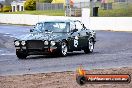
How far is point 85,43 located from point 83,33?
0.38 m

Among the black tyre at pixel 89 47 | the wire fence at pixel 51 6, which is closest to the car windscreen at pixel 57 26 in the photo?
the black tyre at pixel 89 47

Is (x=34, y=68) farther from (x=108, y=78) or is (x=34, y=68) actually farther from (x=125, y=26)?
(x=125, y=26)

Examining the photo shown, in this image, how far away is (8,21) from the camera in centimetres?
6856

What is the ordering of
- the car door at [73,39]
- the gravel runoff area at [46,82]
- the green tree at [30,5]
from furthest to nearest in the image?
the green tree at [30,5], the car door at [73,39], the gravel runoff area at [46,82]

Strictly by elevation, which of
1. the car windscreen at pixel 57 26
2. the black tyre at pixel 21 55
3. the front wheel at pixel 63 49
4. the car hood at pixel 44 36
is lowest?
the black tyre at pixel 21 55

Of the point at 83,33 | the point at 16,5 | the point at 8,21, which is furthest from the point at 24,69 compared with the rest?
the point at 16,5

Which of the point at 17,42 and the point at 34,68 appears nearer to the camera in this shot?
the point at 34,68

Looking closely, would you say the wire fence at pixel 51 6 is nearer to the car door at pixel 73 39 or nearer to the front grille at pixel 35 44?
the car door at pixel 73 39

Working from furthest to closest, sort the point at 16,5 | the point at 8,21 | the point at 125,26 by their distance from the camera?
the point at 16,5, the point at 8,21, the point at 125,26

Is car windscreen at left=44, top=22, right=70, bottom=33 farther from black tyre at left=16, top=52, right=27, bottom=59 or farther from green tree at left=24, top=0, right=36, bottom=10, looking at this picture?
green tree at left=24, top=0, right=36, bottom=10

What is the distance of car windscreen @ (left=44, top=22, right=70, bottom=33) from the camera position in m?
16.9

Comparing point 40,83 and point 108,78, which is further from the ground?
point 108,78

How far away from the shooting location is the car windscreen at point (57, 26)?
1691cm

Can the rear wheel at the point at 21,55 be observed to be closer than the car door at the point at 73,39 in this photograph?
Yes
